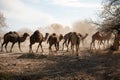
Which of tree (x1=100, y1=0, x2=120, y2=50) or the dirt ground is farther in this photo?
tree (x1=100, y1=0, x2=120, y2=50)

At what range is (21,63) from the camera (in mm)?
23672

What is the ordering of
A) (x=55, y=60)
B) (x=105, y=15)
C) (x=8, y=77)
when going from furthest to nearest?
(x=105, y=15), (x=55, y=60), (x=8, y=77)

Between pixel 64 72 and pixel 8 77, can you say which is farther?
pixel 64 72

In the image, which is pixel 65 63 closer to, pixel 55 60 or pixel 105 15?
pixel 55 60

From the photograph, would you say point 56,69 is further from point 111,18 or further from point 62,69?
point 111,18

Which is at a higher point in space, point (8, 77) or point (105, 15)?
point (105, 15)

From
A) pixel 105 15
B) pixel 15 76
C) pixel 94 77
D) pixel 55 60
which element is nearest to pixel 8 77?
pixel 15 76

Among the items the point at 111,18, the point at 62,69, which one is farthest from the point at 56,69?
the point at 111,18

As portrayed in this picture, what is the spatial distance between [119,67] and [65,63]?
12.2 feet

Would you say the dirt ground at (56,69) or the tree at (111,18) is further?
the tree at (111,18)

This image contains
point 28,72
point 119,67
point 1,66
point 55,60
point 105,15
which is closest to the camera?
point 28,72

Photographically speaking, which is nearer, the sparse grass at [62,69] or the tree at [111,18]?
the sparse grass at [62,69]

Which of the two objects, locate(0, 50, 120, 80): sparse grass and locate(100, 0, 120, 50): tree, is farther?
locate(100, 0, 120, 50): tree

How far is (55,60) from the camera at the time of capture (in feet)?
84.7
